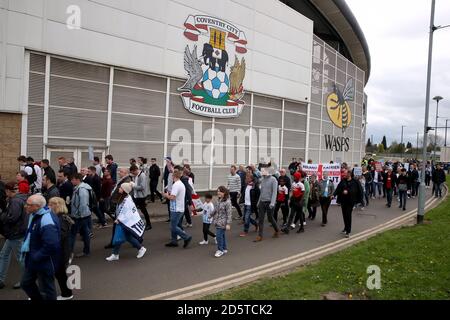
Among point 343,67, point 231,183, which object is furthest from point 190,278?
point 343,67

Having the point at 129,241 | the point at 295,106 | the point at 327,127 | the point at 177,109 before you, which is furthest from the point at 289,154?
the point at 129,241

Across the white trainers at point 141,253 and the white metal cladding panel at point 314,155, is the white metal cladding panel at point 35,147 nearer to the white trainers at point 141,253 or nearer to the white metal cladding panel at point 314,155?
the white trainers at point 141,253

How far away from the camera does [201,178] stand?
1827cm

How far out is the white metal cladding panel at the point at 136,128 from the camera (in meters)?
14.9

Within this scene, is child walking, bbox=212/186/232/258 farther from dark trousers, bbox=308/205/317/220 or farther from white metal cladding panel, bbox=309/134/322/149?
white metal cladding panel, bbox=309/134/322/149

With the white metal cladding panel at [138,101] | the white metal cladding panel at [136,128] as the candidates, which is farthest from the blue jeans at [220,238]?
the white metal cladding panel at [138,101]

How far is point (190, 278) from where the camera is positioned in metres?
6.89

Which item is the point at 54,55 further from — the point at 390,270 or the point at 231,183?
the point at 390,270

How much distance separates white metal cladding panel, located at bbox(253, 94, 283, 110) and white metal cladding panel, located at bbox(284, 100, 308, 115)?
660 millimetres

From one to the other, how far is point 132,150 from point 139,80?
115 inches

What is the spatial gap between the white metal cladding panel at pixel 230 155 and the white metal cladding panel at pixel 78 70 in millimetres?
6710

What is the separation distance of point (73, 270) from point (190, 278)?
88.5 inches

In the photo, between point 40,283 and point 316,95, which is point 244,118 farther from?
point 40,283
